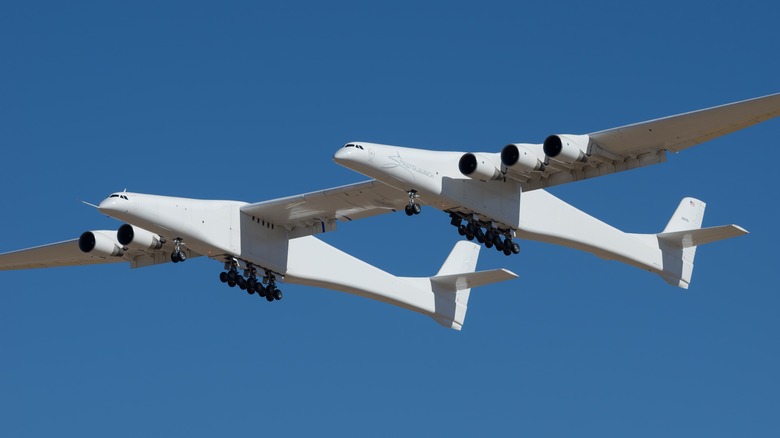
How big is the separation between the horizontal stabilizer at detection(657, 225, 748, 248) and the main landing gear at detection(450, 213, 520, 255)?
6.99 m

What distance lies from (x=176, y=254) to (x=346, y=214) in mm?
4459

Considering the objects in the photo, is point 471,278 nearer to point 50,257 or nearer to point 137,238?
point 137,238

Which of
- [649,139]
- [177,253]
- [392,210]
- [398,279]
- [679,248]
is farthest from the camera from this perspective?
[679,248]

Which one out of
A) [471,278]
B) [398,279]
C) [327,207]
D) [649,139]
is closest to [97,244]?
[327,207]

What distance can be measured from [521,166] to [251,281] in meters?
8.01

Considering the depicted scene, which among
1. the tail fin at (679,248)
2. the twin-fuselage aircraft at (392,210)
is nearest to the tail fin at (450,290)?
the twin-fuselage aircraft at (392,210)

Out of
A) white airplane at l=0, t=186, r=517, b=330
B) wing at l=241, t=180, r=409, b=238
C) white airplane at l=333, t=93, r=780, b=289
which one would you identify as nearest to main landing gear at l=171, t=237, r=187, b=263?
white airplane at l=0, t=186, r=517, b=330

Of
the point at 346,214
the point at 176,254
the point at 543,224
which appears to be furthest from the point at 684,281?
the point at 176,254

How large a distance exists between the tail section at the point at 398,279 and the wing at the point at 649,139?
438cm

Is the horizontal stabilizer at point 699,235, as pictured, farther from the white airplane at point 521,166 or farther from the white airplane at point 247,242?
the white airplane at point 247,242

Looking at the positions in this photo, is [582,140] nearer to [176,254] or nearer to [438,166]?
[438,166]

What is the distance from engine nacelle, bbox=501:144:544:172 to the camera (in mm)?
42688

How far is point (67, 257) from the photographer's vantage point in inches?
1951

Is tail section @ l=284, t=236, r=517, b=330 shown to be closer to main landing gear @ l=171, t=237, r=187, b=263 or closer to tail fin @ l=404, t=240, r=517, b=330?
tail fin @ l=404, t=240, r=517, b=330
